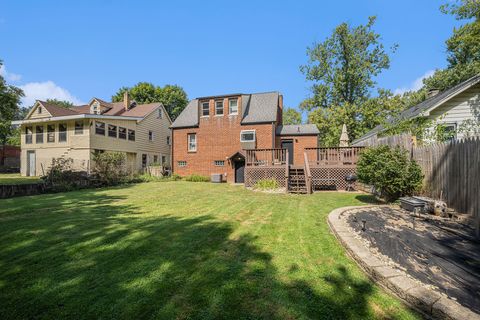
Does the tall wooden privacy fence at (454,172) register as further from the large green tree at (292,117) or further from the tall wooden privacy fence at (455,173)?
the large green tree at (292,117)

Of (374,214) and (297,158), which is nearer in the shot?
(374,214)

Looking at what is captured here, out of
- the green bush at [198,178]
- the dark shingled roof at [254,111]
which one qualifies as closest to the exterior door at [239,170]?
the green bush at [198,178]

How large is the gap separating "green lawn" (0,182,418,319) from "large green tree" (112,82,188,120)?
40949 millimetres

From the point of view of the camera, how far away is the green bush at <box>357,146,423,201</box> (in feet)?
24.7

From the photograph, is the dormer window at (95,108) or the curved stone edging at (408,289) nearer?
the curved stone edging at (408,289)

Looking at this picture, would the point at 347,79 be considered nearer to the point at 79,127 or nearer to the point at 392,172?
the point at 392,172

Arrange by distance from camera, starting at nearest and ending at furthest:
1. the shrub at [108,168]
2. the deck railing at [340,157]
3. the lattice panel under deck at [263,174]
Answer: the deck railing at [340,157] → the lattice panel under deck at [263,174] → the shrub at [108,168]

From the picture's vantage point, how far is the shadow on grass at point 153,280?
238 centimetres

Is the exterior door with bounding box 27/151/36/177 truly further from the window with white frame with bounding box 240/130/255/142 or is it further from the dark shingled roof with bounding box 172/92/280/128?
the window with white frame with bounding box 240/130/255/142

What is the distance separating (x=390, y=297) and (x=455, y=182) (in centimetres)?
542

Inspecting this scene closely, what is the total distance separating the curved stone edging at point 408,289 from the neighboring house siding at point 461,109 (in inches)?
449

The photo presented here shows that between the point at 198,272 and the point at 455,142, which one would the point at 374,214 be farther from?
the point at 198,272

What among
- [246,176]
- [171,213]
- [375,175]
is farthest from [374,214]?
[246,176]

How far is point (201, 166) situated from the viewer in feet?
67.7
